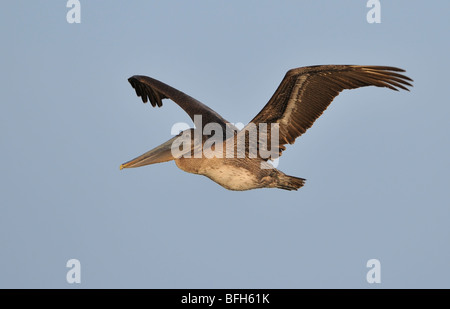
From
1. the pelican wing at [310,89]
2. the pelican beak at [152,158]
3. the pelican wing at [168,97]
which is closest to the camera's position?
the pelican wing at [310,89]

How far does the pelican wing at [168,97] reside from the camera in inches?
495

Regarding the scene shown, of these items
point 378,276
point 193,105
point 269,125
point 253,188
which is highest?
point 193,105

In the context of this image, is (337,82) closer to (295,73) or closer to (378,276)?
(295,73)

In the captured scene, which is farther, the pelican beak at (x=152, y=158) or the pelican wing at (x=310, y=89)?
the pelican beak at (x=152, y=158)

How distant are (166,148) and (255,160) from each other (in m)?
1.32

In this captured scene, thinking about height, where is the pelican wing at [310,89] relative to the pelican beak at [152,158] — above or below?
above

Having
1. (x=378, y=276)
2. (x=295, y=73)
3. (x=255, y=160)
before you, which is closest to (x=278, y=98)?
(x=295, y=73)

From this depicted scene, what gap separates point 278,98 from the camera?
10.6 metres

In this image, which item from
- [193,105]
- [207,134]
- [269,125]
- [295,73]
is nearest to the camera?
[295,73]

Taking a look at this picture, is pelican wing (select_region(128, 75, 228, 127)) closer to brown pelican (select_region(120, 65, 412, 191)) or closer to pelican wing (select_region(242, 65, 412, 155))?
brown pelican (select_region(120, 65, 412, 191))

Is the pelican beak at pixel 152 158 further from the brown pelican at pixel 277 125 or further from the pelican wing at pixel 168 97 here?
the pelican wing at pixel 168 97

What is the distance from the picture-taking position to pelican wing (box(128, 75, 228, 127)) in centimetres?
1258

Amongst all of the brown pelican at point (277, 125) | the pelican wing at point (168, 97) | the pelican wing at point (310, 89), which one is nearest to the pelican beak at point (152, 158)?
the brown pelican at point (277, 125)

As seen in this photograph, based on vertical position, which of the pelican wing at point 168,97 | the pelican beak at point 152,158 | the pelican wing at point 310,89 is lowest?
the pelican beak at point 152,158
